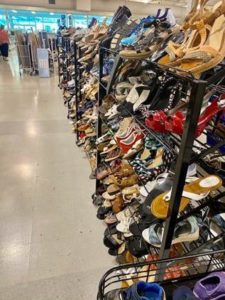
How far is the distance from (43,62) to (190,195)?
8.16 metres

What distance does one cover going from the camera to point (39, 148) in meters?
3.36

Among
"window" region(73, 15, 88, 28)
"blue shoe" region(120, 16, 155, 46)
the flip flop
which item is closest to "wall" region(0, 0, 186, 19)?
"window" region(73, 15, 88, 28)

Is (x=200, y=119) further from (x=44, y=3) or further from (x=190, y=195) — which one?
(x=44, y=3)

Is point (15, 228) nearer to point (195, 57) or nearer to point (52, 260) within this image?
point (52, 260)

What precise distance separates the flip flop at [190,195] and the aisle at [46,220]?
0.93m

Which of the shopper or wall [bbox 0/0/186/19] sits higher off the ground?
wall [bbox 0/0/186/19]

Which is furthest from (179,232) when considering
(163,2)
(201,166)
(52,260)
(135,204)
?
(163,2)

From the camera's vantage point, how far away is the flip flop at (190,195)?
0.97 m

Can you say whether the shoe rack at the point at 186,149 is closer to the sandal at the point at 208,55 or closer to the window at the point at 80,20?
the sandal at the point at 208,55

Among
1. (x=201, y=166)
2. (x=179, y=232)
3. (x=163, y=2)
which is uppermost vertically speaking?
(x=163, y=2)

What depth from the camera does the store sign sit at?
25.5 feet

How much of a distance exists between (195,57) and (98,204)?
162 centimetres

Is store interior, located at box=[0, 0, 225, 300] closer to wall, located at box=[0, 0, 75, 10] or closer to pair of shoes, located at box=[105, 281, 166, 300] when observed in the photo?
pair of shoes, located at box=[105, 281, 166, 300]

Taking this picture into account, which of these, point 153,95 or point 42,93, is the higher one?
point 153,95
